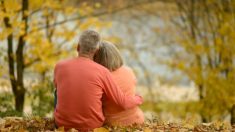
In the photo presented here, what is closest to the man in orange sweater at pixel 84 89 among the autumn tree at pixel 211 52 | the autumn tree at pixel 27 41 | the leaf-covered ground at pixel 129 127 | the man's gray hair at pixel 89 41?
the man's gray hair at pixel 89 41

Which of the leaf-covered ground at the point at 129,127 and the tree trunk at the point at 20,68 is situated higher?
the tree trunk at the point at 20,68

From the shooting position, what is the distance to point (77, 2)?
595 inches

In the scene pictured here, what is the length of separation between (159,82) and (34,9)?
720 centimetres

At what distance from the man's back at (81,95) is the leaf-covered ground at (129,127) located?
0.51 ft

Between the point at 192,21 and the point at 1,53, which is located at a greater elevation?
the point at 192,21

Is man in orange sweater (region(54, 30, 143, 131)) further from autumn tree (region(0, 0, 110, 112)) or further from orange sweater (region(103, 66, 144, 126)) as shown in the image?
autumn tree (region(0, 0, 110, 112))

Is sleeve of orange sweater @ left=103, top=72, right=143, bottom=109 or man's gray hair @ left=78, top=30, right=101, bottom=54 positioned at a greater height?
man's gray hair @ left=78, top=30, right=101, bottom=54

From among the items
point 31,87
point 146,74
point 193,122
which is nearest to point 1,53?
point 31,87

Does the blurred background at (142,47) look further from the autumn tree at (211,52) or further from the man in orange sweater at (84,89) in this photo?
the man in orange sweater at (84,89)

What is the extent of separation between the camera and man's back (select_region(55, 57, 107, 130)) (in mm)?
5547

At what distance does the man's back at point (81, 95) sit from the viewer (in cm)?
555

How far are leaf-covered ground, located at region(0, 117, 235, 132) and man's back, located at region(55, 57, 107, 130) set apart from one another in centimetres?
16

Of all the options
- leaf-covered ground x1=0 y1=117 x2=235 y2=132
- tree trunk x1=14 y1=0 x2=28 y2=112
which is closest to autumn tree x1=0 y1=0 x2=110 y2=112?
tree trunk x1=14 y1=0 x2=28 y2=112

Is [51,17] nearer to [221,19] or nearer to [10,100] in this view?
[221,19]
